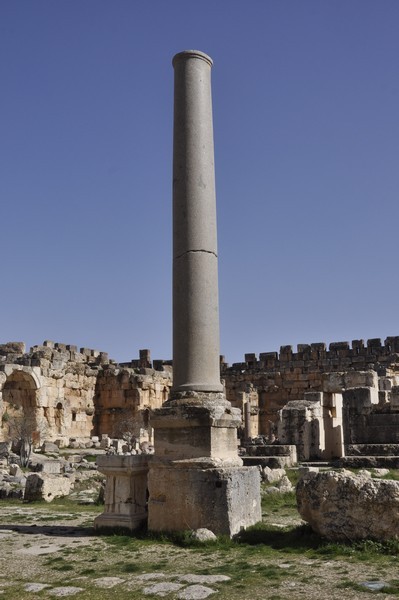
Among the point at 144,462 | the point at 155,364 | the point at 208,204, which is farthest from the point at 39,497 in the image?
the point at 155,364

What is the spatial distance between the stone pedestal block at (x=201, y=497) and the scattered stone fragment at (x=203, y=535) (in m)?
0.14

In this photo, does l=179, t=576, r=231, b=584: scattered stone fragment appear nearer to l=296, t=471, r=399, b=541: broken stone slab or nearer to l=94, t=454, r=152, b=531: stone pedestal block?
l=296, t=471, r=399, b=541: broken stone slab

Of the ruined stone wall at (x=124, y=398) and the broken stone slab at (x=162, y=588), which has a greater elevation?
the ruined stone wall at (x=124, y=398)

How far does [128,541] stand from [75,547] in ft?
2.21

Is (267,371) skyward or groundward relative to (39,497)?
skyward

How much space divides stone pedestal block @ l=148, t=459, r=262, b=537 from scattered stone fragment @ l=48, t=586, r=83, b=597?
2.41m

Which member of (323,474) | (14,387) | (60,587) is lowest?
(60,587)

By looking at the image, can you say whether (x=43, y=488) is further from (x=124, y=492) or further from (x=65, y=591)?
(x=65, y=591)

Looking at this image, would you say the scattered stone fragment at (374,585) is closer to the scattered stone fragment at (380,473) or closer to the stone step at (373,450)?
the scattered stone fragment at (380,473)

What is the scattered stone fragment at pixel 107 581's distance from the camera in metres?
5.53

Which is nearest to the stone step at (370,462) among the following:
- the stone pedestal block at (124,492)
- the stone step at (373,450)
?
the stone step at (373,450)

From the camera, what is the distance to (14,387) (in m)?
26.0

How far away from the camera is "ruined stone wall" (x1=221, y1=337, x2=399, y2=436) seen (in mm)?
32531

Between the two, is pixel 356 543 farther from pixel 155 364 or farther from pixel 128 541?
pixel 155 364
